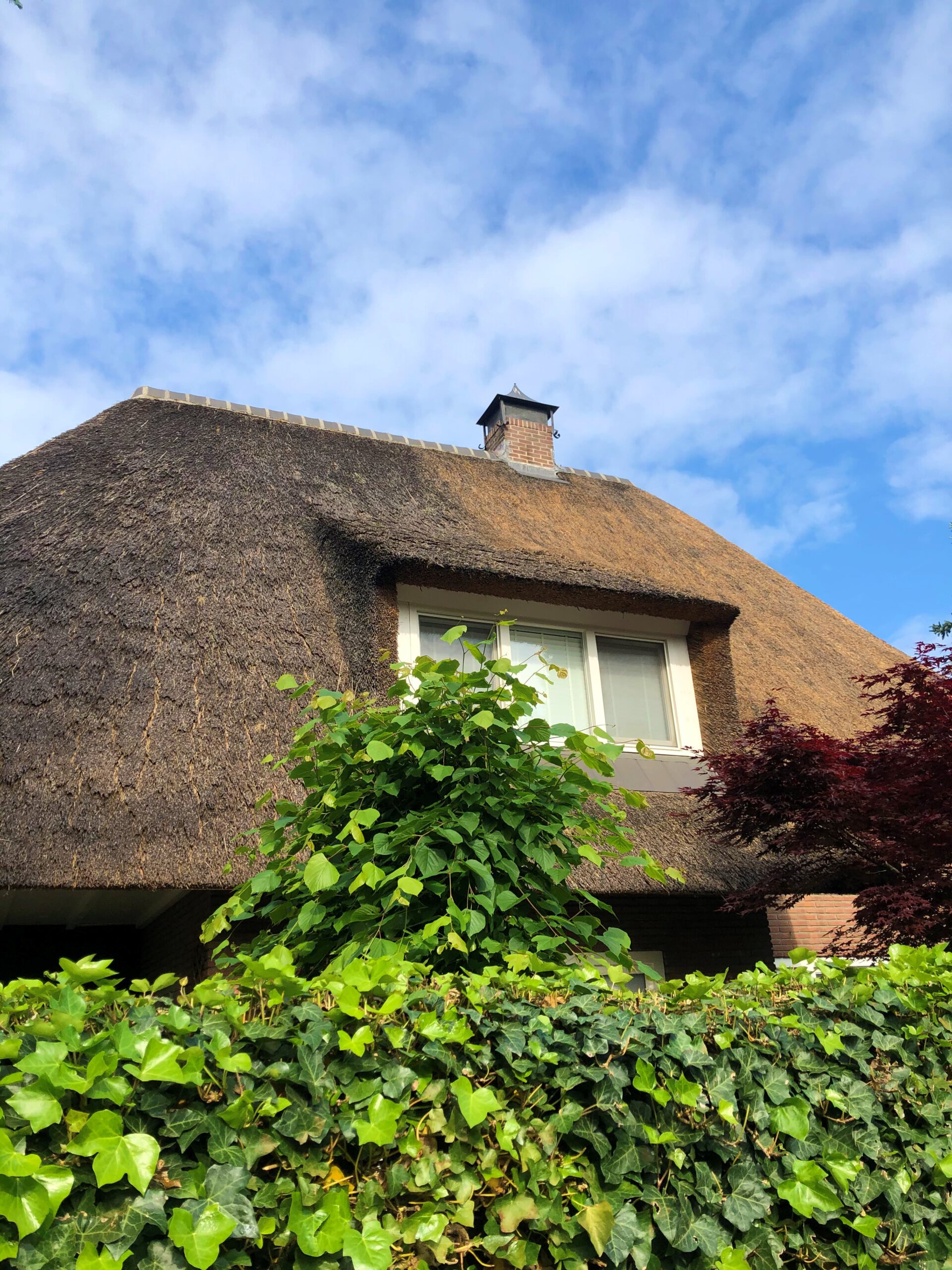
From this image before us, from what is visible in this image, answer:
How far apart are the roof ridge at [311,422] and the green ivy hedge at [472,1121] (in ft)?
31.0

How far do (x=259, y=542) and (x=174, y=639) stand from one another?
1.64m

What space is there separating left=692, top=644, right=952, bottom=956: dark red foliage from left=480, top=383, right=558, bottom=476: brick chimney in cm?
669

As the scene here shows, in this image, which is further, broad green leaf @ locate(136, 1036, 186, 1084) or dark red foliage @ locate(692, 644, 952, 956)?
dark red foliage @ locate(692, 644, 952, 956)

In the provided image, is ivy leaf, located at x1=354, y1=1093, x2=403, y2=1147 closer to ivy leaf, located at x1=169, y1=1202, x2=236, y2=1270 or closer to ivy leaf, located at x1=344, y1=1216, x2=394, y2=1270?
ivy leaf, located at x1=344, y1=1216, x2=394, y2=1270

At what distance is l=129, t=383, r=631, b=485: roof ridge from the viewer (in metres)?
10.9

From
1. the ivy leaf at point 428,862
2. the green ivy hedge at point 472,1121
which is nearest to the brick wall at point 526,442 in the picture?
the ivy leaf at point 428,862

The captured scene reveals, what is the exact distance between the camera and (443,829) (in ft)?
12.4

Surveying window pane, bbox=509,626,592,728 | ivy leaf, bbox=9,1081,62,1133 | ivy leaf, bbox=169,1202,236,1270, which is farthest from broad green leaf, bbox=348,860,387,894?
window pane, bbox=509,626,592,728

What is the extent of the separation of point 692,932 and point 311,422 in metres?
7.74

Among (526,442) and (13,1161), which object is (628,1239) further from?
(526,442)

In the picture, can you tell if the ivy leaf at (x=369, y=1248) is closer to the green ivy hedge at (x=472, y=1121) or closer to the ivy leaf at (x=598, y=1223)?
the green ivy hedge at (x=472, y=1121)

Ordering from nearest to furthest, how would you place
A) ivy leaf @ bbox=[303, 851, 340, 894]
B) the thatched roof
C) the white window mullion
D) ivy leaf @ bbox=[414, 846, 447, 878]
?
ivy leaf @ bbox=[303, 851, 340, 894]
ivy leaf @ bbox=[414, 846, 447, 878]
the thatched roof
the white window mullion

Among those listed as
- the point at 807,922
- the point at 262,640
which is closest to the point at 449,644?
the point at 262,640

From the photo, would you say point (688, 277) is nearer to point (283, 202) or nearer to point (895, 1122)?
point (283, 202)
